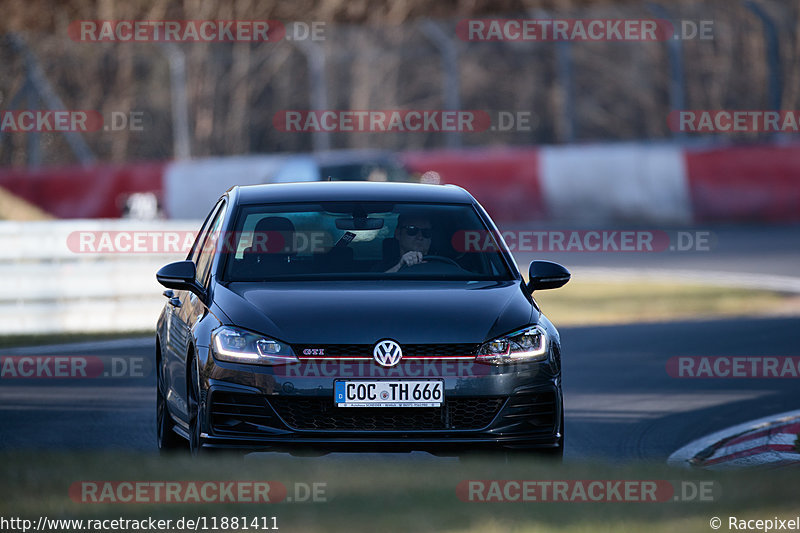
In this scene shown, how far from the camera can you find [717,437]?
9.78 metres

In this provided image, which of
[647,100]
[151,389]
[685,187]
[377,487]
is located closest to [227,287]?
[377,487]

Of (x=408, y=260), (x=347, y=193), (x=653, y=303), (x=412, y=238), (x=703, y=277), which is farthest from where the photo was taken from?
(x=703, y=277)

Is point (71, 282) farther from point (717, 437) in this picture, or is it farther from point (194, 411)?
point (194, 411)

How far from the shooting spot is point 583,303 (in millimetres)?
18953

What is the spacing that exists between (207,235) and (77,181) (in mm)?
21390

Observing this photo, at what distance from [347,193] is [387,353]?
5.69ft

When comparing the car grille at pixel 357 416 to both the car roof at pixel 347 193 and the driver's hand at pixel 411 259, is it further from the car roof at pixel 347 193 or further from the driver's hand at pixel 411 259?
the car roof at pixel 347 193

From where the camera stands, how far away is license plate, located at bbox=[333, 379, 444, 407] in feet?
23.7

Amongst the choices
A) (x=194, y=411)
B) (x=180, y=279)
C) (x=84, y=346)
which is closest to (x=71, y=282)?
(x=84, y=346)

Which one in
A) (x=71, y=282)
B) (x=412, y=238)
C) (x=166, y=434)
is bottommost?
(x=166, y=434)

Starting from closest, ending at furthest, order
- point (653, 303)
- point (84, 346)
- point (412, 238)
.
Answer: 1. point (412, 238)
2. point (84, 346)
3. point (653, 303)

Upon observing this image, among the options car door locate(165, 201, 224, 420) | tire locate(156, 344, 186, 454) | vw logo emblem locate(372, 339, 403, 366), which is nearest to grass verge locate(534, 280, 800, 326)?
car door locate(165, 201, 224, 420)

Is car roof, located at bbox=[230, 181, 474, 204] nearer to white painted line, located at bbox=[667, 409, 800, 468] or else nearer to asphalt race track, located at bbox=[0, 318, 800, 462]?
asphalt race track, located at bbox=[0, 318, 800, 462]

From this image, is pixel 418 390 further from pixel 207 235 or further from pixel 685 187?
pixel 685 187
